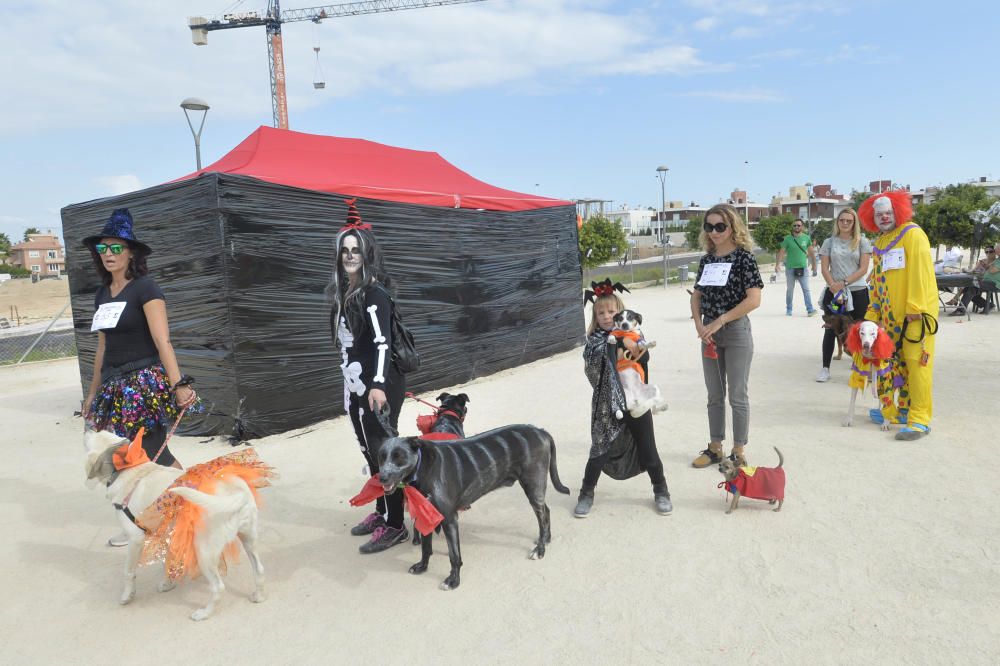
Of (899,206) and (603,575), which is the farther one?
(899,206)

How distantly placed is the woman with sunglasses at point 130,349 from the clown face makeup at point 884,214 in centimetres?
507

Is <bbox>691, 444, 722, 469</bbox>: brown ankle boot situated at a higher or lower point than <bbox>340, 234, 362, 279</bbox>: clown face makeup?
lower

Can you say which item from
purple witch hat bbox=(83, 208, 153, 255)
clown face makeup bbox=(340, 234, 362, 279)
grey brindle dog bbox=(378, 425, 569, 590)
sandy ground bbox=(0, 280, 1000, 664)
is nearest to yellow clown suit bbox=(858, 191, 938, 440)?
sandy ground bbox=(0, 280, 1000, 664)

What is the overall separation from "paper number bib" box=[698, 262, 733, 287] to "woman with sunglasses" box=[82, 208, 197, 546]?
A: 10.5ft

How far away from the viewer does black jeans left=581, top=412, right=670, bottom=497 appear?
3.72 m

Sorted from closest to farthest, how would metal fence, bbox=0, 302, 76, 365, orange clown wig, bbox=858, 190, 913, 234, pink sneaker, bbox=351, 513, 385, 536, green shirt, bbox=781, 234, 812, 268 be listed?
pink sneaker, bbox=351, 513, 385, 536, orange clown wig, bbox=858, 190, 913, 234, green shirt, bbox=781, 234, 812, 268, metal fence, bbox=0, 302, 76, 365

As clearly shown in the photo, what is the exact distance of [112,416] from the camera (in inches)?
136

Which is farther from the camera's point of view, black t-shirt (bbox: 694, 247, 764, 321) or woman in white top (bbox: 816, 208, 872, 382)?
woman in white top (bbox: 816, 208, 872, 382)

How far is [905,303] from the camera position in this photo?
4.87 meters

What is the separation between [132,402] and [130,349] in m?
0.29

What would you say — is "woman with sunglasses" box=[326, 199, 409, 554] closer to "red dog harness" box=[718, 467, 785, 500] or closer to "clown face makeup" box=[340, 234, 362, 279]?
"clown face makeup" box=[340, 234, 362, 279]

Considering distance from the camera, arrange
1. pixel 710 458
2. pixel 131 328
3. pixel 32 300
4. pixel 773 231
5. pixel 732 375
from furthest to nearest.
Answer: pixel 32 300 → pixel 773 231 → pixel 710 458 → pixel 732 375 → pixel 131 328

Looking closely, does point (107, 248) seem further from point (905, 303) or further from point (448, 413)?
point (905, 303)

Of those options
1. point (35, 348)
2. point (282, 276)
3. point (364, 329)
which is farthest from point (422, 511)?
→ point (35, 348)
